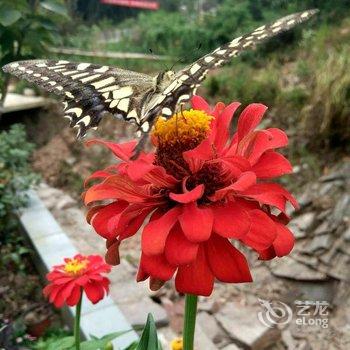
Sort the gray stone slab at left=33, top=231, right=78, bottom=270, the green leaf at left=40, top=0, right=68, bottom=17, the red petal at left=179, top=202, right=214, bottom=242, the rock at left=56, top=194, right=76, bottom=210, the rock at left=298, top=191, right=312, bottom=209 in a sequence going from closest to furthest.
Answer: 1. the red petal at left=179, top=202, right=214, bottom=242
2. the green leaf at left=40, top=0, right=68, bottom=17
3. the gray stone slab at left=33, top=231, right=78, bottom=270
4. the rock at left=298, top=191, right=312, bottom=209
5. the rock at left=56, top=194, right=76, bottom=210

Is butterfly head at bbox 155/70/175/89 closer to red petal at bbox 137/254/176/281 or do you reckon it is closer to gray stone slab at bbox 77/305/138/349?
red petal at bbox 137/254/176/281

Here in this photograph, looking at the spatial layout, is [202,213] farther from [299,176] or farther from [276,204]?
[299,176]

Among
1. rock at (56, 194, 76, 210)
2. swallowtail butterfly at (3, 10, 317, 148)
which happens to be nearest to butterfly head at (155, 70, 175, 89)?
swallowtail butterfly at (3, 10, 317, 148)

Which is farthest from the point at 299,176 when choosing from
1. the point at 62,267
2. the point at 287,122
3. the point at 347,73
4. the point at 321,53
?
the point at 62,267

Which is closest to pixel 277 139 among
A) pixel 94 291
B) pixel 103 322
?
pixel 94 291

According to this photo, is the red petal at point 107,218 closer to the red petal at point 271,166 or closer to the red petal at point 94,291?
the red petal at point 271,166
